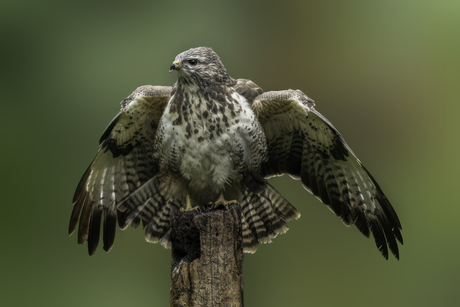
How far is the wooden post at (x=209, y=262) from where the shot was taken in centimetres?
206

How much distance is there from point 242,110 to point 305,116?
347mm

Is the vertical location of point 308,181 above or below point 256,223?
above

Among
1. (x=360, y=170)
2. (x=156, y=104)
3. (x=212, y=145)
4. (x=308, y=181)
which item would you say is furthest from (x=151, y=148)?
(x=360, y=170)

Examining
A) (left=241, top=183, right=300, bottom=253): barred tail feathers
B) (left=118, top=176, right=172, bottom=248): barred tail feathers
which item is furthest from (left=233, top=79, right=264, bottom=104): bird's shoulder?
(left=118, top=176, right=172, bottom=248): barred tail feathers

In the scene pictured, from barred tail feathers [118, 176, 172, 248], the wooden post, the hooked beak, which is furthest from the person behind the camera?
barred tail feathers [118, 176, 172, 248]

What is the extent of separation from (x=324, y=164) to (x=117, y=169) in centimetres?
120

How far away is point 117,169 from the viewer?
2760mm

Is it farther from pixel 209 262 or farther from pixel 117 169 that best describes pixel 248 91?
pixel 209 262

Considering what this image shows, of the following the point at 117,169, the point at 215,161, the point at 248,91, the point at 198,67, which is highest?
the point at 198,67

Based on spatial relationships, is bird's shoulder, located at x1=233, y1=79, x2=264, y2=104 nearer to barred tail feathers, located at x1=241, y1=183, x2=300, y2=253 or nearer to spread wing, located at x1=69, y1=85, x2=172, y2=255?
spread wing, located at x1=69, y1=85, x2=172, y2=255

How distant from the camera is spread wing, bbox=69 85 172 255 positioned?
2586 millimetres

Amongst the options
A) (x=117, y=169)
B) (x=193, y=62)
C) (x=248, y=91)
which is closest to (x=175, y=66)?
(x=193, y=62)

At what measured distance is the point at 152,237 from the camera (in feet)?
9.05

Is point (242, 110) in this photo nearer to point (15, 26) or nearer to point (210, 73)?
point (210, 73)
